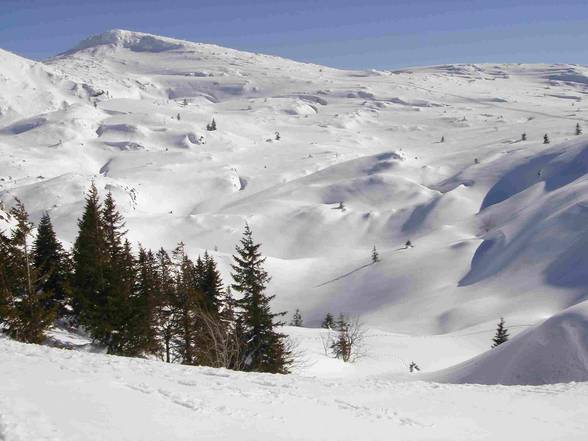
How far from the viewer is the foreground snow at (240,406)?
912 centimetres

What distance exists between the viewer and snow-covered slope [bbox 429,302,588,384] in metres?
21.0

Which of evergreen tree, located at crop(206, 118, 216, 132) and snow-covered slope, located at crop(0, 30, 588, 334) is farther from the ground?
evergreen tree, located at crop(206, 118, 216, 132)

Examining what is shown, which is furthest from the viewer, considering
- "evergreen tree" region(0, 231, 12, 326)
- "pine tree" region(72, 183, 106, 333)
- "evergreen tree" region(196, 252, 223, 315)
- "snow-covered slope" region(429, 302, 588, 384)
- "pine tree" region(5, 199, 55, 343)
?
"evergreen tree" region(196, 252, 223, 315)

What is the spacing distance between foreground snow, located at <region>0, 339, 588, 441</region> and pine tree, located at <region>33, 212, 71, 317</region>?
13.7 meters

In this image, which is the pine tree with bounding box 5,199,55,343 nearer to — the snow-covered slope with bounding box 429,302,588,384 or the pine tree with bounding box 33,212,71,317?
the pine tree with bounding box 33,212,71,317

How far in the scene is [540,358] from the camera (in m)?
21.6

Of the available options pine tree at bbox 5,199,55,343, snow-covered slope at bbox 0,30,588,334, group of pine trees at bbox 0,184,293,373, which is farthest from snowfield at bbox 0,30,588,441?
pine tree at bbox 5,199,55,343

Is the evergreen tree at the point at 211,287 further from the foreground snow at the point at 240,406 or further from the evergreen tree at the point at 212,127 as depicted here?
the evergreen tree at the point at 212,127

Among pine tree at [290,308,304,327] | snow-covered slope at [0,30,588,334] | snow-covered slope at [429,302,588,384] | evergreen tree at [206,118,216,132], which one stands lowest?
snow-covered slope at [429,302,588,384]

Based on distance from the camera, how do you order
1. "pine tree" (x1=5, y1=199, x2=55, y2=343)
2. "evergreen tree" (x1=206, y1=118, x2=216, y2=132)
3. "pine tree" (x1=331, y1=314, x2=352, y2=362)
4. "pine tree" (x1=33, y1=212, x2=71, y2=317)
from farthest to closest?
"evergreen tree" (x1=206, y1=118, x2=216, y2=132)
"pine tree" (x1=331, y1=314, x2=352, y2=362)
"pine tree" (x1=33, y1=212, x2=71, y2=317)
"pine tree" (x1=5, y1=199, x2=55, y2=343)

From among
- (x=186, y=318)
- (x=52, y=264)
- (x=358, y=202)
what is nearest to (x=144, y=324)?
(x=186, y=318)

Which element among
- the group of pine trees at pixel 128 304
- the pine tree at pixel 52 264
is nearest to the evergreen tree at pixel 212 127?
the pine tree at pixel 52 264

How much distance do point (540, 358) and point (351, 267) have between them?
2788 inches

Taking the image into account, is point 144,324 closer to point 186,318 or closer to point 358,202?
point 186,318
